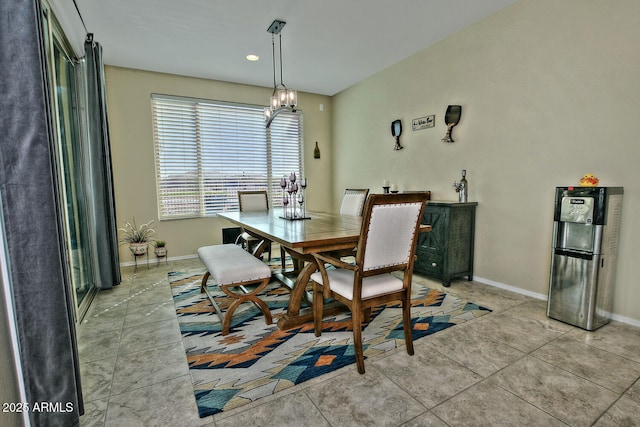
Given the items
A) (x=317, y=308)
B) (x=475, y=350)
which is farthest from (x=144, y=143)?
(x=475, y=350)

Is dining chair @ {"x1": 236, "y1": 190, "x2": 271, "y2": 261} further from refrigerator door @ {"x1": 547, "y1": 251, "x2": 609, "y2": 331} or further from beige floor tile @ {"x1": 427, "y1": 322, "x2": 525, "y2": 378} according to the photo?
refrigerator door @ {"x1": 547, "y1": 251, "x2": 609, "y2": 331}

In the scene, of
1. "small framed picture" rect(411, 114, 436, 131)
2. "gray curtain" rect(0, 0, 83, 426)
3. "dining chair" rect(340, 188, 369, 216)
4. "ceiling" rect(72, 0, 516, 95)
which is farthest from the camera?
"small framed picture" rect(411, 114, 436, 131)

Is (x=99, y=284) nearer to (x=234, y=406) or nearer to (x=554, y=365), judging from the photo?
(x=234, y=406)

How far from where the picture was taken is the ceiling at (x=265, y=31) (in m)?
2.89

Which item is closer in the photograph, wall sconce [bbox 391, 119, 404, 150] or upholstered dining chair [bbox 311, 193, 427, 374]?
upholstered dining chair [bbox 311, 193, 427, 374]

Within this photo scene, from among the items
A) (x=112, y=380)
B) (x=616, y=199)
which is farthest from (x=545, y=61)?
(x=112, y=380)

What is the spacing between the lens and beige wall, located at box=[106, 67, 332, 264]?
4.31 metres

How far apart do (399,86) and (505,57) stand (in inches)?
58.9

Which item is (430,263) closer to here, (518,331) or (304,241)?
(518,331)

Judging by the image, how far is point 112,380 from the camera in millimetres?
1794

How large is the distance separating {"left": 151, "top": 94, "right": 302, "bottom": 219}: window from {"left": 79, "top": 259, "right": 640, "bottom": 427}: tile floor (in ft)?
8.77

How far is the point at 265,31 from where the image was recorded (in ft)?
11.0

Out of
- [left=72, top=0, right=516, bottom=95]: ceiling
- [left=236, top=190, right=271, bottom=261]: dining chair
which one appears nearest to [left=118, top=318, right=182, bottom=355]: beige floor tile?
[left=236, top=190, right=271, bottom=261]: dining chair

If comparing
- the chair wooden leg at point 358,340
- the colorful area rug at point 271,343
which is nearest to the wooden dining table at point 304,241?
the colorful area rug at point 271,343
